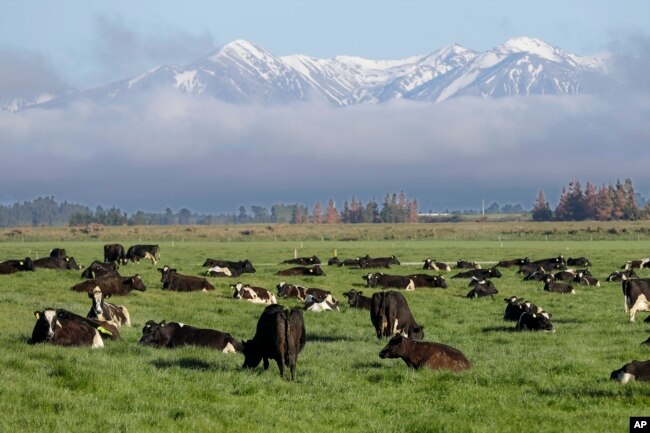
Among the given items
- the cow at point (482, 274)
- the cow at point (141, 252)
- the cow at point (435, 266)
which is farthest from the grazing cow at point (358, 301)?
the cow at point (141, 252)

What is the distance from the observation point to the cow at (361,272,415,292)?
40.8m

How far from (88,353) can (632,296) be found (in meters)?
16.9

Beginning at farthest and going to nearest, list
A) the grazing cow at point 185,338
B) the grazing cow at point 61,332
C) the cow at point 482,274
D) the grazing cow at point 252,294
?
the cow at point 482,274
the grazing cow at point 252,294
the grazing cow at point 185,338
the grazing cow at point 61,332

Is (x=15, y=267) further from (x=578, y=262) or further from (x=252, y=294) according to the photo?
(x=578, y=262)

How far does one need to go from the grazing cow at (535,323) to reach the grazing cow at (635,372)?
29.3ft

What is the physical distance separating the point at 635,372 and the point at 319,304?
16380mm

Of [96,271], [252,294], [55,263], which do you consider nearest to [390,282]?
[252,294]

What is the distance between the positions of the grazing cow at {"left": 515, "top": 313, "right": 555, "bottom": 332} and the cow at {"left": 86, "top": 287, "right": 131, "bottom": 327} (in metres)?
10.7

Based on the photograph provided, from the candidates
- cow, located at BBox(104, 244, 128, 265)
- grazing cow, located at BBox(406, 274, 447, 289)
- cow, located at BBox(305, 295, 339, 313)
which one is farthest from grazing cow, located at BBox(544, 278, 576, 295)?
cow, located at BBox(104, 244, 128, 265)

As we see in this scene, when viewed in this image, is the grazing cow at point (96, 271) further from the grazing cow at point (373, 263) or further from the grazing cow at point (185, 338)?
the grazing cow at point (373, 263)

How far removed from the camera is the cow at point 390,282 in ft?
134

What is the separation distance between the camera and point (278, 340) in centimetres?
1758

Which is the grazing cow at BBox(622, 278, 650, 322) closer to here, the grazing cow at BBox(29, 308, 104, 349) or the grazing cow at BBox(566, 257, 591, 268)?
the grazing cow at BBox(29, 308, 104, 349)

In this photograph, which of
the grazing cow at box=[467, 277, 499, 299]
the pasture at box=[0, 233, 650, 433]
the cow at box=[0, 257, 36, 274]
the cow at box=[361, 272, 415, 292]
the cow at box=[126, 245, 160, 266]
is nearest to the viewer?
the pasture at box=[0, 233, 650, 433]
